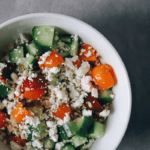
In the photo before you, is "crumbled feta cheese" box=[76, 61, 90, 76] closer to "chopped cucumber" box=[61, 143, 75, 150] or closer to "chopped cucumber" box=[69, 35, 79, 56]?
"chopped cucumber" box=[69, 35, 79, 56]

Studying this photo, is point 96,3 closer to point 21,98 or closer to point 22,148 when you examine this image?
point 21,98

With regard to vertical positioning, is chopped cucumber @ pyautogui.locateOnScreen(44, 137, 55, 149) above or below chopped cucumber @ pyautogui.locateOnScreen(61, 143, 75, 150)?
below

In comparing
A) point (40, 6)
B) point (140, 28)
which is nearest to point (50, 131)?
point (40, 6)

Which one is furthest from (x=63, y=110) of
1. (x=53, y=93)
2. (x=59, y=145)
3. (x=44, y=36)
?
(x=44, y=36)

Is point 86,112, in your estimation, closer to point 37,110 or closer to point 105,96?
point 105,96

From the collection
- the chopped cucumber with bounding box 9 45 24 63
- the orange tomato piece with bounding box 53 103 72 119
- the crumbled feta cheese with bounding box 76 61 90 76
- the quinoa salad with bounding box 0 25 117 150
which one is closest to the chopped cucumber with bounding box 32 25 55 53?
the quinoa salad with bounding box 0 25 117 150
